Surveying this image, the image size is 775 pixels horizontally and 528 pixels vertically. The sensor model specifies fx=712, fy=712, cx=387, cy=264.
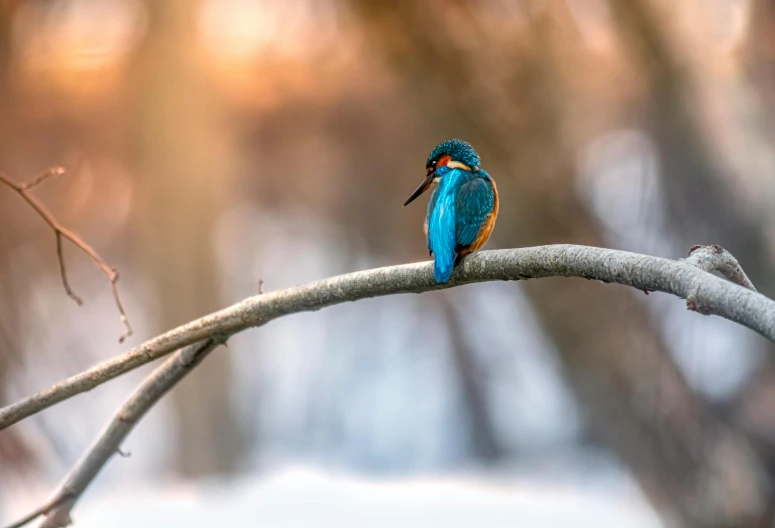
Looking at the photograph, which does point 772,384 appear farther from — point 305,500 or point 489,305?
point 305,500

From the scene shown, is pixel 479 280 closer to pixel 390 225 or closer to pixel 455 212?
pixel 455 212

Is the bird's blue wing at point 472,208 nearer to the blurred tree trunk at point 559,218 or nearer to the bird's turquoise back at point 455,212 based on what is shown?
the bird's turquoise back at point 455,212

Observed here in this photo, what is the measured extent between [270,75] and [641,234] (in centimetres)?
111

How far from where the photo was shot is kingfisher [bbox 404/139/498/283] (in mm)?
546

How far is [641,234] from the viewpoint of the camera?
1349 millimetres

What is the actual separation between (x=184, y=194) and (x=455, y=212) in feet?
4.86

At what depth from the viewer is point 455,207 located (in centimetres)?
59

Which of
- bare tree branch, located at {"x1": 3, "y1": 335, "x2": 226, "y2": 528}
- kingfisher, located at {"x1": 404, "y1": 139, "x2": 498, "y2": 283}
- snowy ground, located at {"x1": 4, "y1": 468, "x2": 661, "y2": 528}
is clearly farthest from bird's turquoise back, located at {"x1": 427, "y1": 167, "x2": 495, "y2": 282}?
snowy ground, located at {"x1": 4, "y1": 468, "x2": 661, "y2": 528}

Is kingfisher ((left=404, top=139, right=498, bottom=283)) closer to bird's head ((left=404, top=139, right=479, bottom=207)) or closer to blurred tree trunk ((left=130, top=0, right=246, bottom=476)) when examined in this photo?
bird's head ((left=404, top=139, right=479, bottom=207))

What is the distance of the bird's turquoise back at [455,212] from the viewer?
0.54 metres

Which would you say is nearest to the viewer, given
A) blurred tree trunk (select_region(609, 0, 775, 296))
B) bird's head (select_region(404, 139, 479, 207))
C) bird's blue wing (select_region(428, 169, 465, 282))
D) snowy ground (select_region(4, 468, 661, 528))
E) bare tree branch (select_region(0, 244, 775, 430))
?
bare tree branch (select_region(0, 244, 775, 430))

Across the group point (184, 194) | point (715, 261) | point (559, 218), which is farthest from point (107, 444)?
point (184, 194)

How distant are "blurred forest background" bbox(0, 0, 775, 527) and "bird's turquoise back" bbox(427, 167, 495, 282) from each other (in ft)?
2.42

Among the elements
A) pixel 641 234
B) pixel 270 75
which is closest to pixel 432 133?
pixel 641 234
